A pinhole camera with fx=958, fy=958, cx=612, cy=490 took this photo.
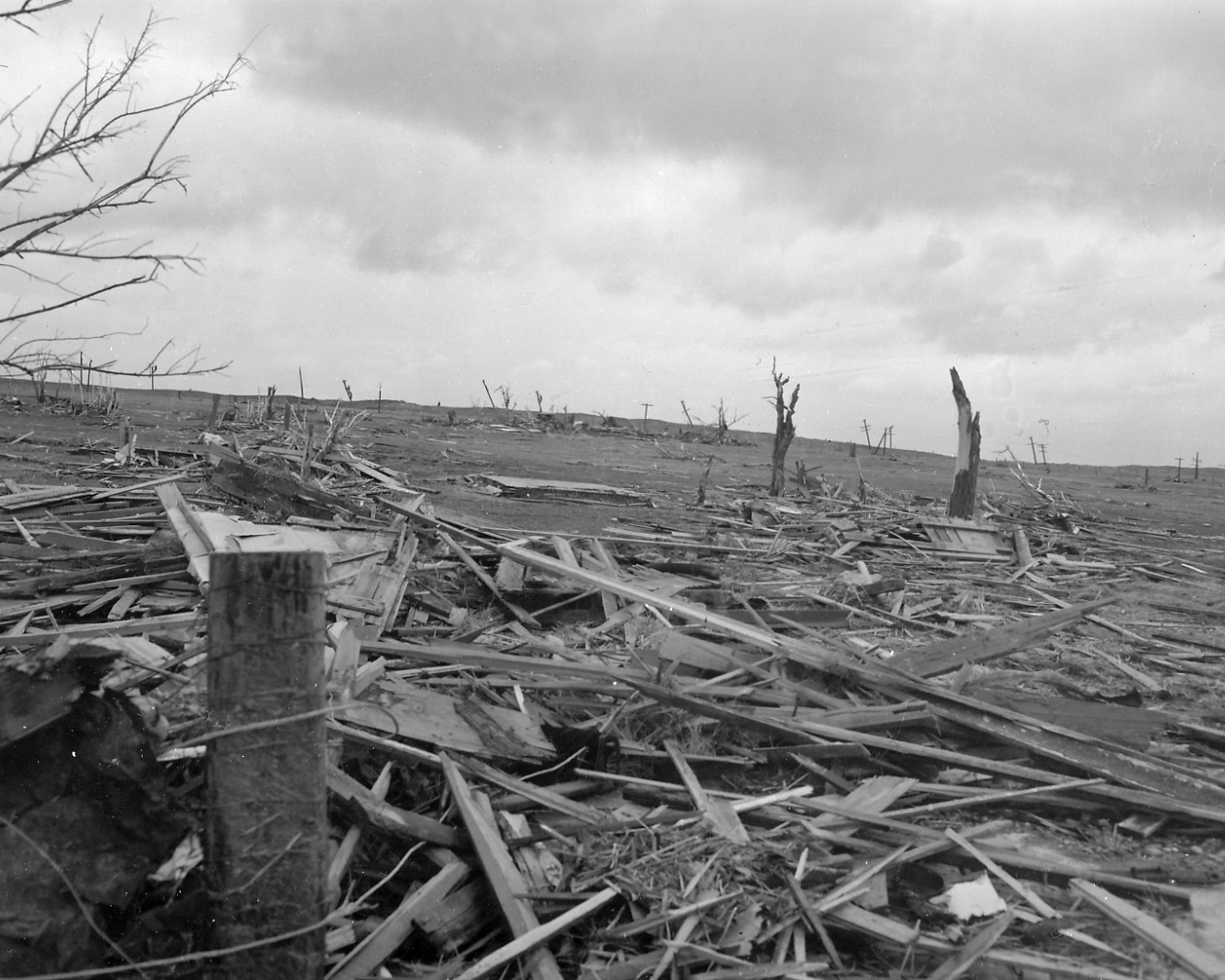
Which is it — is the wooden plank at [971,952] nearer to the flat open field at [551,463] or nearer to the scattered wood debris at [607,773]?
the scattered wood debris at [607,773]

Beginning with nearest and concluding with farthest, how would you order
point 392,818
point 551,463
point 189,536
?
point 392,818, point 189,536, point 551,463

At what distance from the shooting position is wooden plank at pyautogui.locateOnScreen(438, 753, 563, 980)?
10.3ft

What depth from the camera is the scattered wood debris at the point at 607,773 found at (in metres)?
2.75

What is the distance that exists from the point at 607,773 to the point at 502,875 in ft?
3.22

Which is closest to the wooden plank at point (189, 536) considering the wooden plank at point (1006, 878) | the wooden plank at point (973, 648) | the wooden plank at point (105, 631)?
the wooden plank at point (105, 631)

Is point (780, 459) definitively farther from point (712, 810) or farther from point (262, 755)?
point (262, 755)

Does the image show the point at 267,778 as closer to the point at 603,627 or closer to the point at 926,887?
the point at 926,887

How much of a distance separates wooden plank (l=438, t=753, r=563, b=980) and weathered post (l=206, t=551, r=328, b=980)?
69cm

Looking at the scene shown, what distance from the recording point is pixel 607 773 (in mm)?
4297

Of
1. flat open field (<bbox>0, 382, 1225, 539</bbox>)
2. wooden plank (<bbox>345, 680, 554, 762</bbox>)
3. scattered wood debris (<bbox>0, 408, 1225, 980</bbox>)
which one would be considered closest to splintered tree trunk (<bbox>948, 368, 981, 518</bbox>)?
flat open field (<bbox>0, 382, 1225, 539</bbox>)

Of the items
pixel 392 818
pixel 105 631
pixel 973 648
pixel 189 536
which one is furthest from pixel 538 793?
pixel 189 536

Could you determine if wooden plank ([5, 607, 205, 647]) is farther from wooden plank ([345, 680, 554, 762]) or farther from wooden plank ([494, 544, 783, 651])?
wooden plank ([494, 544, 783, 651])

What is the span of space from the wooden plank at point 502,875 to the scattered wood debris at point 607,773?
0.05 feet

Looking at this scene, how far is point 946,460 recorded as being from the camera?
53312 mm
